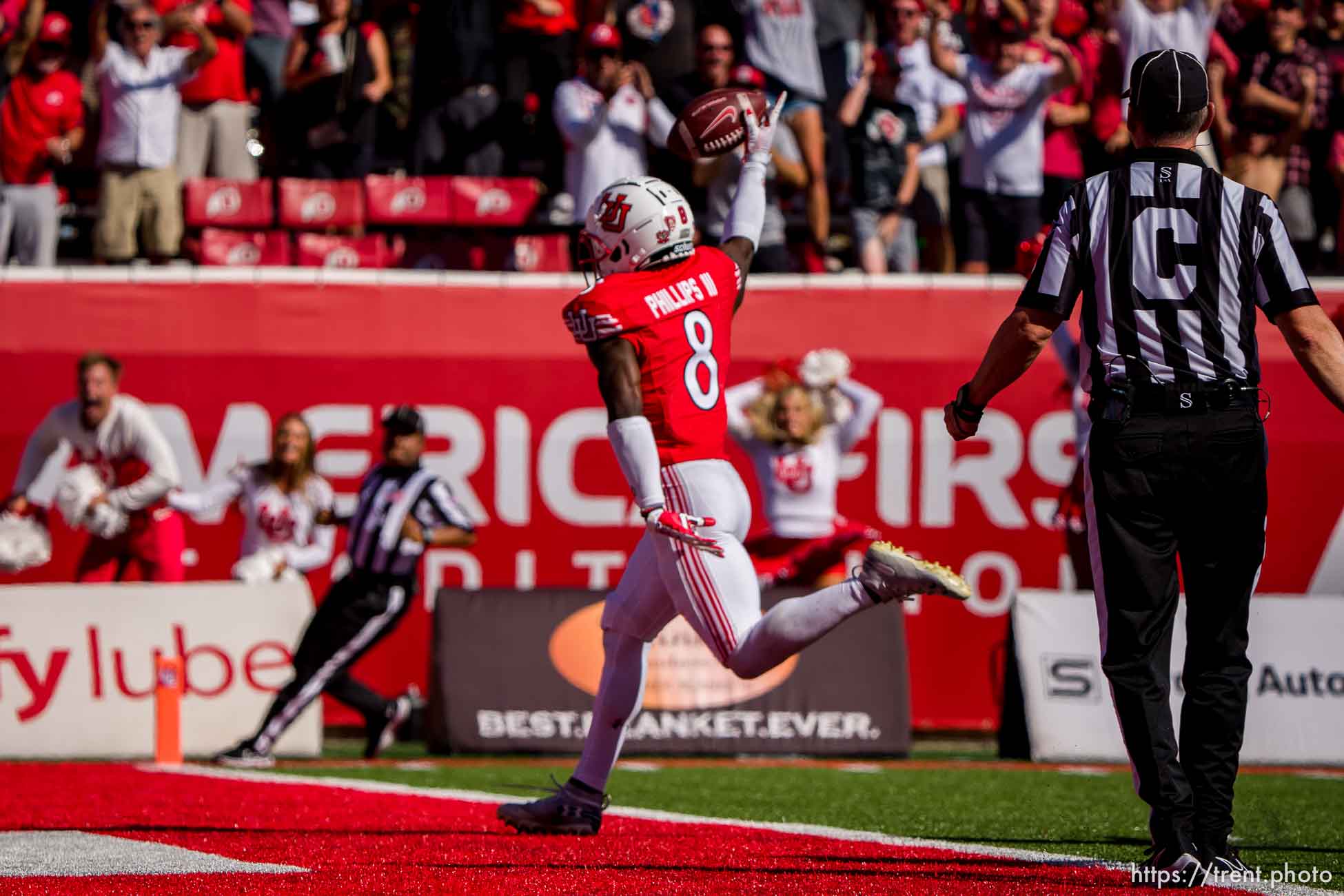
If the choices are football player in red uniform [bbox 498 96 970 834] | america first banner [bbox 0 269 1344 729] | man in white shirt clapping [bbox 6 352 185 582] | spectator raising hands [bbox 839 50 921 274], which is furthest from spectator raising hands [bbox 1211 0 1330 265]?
football player in red uniform [bbox 498 96 970 834]

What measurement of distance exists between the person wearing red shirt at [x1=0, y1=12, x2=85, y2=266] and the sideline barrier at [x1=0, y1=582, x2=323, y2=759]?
2.75 meters

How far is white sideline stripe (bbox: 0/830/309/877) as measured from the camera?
5.12 m

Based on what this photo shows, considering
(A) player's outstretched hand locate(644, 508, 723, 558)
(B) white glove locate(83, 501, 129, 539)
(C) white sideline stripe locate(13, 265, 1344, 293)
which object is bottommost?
(A) player's outstretched hand locate(644, 508, 723, 558)

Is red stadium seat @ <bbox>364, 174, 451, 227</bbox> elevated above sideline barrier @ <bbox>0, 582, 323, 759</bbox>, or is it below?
above

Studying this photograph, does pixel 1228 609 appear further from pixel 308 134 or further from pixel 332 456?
pixel 308 134

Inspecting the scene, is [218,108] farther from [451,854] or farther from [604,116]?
[451,854]

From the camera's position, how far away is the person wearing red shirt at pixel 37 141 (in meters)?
12.4

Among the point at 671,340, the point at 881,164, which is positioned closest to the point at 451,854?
the point at 671,340

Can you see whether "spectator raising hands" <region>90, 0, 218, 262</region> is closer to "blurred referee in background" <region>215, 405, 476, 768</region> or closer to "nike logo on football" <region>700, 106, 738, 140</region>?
"blurred referee in background" <region>215, 405, 476, 768</region>

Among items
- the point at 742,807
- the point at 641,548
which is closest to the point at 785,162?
the point at 742,807

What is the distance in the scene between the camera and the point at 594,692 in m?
10.5

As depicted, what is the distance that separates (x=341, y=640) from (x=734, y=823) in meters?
3.81

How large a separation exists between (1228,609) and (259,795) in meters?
4.07

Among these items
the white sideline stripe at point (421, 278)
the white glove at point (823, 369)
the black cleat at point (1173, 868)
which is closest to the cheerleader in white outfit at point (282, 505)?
the white sideline stripe at point (421, 278)
